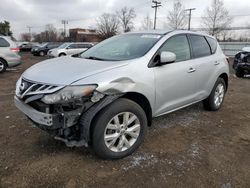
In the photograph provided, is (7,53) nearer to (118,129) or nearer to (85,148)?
(85,148)

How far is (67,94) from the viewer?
8.63 ft

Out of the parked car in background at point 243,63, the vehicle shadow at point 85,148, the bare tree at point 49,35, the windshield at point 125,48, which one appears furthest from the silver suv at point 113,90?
the bare tree at point 49,35

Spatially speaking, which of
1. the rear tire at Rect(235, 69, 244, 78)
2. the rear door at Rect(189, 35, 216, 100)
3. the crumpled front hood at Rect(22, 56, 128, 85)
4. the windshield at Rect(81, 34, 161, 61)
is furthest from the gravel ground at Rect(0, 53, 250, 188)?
the rear tire at Rect(235, 69, 244, 78)

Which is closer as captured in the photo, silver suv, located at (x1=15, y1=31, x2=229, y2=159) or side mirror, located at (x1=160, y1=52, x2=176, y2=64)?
silver suv, located at (x1=15, y1=31, x2=229, y2=159)

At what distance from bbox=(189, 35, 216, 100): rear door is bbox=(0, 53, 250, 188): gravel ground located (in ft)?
2.15

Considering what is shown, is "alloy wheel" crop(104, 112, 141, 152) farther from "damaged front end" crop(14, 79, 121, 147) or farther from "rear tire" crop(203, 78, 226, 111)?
"rear tire" crop(203, 78, 226, 111)

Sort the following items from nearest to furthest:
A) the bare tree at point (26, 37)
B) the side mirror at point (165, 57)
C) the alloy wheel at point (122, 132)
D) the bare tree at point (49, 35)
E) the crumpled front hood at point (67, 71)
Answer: the crumpled front hood at point (67, 71), the alloy wheel at point (122, 132), the side mirror at point (165, 57), the bare tree at point (49, 35), the bare tree at point (26, 37)

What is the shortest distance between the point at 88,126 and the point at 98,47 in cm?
199

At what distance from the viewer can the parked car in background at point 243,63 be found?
967 cm

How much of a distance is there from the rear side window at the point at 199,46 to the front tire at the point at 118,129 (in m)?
1.84

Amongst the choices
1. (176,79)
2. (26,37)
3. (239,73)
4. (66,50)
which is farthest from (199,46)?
(26,37)

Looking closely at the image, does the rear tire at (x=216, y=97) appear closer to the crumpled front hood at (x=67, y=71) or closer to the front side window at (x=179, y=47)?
the front side window at (x=179, y=47)

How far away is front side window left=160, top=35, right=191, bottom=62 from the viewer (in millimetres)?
3779

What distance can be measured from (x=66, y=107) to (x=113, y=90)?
0.57 metres
